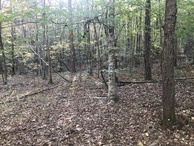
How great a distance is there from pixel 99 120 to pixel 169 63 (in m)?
3.47

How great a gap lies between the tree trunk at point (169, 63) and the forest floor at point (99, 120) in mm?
396

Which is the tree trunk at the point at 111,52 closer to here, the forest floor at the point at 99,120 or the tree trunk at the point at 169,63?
the forest floor at the point at 99,120

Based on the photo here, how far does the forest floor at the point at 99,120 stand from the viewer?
6918 millimetres

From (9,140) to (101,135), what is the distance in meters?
3.12

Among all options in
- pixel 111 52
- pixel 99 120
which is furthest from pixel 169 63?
pixel 111 52

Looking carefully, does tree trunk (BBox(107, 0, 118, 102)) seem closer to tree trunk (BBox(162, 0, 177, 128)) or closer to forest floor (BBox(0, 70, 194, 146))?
forest floor (BBox(0, 70, 194, 146))

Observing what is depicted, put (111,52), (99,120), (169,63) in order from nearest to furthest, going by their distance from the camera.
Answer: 1. (169,63)
2. (99,120)
3. (111,52)

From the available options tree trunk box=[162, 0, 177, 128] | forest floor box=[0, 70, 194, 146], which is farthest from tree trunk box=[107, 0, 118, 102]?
tree trunk box=[162, 0, 177, 128]

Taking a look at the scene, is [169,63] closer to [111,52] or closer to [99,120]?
[99,120]

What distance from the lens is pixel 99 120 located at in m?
8.62

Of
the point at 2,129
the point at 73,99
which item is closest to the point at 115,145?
the point at 2,129

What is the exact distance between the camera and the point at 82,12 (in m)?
11.3

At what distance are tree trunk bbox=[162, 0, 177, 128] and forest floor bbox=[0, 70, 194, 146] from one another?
396 millimetres

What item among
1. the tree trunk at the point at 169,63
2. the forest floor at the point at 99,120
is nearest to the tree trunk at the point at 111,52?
the forest floor at the point at 99,120
